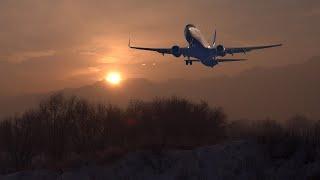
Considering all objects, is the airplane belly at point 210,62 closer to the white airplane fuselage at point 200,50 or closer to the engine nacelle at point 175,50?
the white airplane fuselage at point 200,50

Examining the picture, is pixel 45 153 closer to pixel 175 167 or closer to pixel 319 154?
pixel 175 167

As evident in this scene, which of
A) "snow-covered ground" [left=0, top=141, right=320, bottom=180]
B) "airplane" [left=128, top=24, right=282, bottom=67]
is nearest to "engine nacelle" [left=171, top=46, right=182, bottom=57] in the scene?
"airplane" [left=128, top=24, right=282, bottom=67]

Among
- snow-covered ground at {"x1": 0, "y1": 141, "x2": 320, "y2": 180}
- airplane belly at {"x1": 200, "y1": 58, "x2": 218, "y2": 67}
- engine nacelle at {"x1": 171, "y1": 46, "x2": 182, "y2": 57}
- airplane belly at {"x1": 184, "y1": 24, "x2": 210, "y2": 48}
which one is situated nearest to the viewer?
snow-covered ground at {"x1": 0, "y1": 141, "x2": 320, "y2": 180}

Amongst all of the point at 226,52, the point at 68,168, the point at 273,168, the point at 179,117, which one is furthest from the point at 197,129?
the point at 273,168

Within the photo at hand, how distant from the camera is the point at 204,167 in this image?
56469 mm

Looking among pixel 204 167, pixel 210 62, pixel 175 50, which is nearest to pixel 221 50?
pixel 210 62

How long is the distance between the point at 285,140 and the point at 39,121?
261ft

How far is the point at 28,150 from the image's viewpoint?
11906 centimetres

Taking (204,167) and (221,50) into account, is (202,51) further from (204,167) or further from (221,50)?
(204,167)

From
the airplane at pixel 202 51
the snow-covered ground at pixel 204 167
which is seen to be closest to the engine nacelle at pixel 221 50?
the airplane at pixel 202 51

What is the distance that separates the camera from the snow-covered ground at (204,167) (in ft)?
173

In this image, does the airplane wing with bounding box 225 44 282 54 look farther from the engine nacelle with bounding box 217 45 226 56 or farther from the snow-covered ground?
the snow-covered ground

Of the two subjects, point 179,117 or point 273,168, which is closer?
point 273,168

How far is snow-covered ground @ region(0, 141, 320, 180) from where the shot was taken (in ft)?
173
